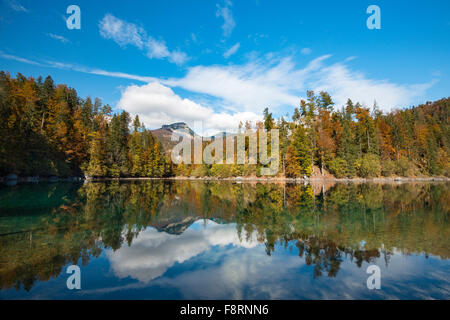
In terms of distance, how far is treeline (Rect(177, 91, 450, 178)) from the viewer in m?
52.1

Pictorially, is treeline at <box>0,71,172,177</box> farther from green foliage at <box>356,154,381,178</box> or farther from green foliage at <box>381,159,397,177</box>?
green foliage at <box>381,159,397,177</box>

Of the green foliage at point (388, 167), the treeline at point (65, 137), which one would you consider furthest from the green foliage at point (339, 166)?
the treeline at point (65, 137)

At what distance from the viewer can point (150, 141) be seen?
72312 millimetres

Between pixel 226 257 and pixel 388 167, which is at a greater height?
pixel 388 167

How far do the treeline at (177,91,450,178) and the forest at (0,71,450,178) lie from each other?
0.20 meters

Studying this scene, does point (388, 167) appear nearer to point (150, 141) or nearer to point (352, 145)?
point (352, 145)

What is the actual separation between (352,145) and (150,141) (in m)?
55.9

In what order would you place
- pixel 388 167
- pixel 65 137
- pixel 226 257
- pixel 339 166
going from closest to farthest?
pixel 226 257 < pixel 65 137 < pixel 339 166 < pixel 388 167

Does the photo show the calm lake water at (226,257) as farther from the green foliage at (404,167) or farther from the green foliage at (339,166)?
the green foliage at (404,167)

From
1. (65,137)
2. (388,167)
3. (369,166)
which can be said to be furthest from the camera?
(388,167)

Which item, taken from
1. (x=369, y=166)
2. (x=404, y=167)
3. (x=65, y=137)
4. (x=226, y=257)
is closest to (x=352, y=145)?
(x=369, y=166)

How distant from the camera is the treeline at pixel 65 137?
3762 cm

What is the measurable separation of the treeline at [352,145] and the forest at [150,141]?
8.0 inches
